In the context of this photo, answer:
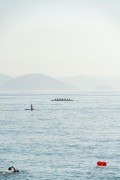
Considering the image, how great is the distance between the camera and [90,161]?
58594 millimetres

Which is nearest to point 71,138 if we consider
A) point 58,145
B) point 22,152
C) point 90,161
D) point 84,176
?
point 58,145

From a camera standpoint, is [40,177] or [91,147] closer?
[40,177]

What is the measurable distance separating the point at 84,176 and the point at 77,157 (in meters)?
11.2

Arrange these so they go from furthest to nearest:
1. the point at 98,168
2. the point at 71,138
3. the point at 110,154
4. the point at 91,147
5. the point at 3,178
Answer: the point at 71,138 < the point at 91,147 < the point at 110,154 < the point at 98,168 < the point at 3,178

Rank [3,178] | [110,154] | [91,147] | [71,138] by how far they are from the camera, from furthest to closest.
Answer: [71,138]
[91,147]
[110,154]
[3,178]

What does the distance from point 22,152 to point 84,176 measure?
59.0ft

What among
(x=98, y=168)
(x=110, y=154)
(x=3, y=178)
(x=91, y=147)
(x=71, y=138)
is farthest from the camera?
(x=71, y=138)

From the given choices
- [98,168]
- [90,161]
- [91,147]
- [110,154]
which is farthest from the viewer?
[91,147]

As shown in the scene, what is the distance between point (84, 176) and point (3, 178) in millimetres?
9744

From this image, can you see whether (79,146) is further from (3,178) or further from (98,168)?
(3,178)

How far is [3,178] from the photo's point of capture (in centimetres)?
4950

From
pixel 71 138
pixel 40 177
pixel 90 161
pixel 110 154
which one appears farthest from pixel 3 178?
pixel 71 138

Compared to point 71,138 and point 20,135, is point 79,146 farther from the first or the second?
point 20,135

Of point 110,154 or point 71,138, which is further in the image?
point 71,138
